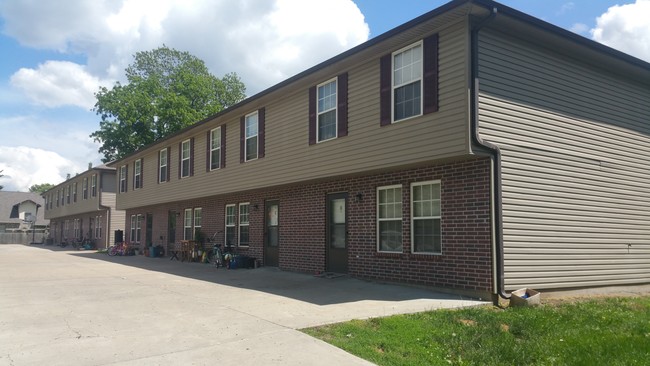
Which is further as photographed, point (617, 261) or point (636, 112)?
point (636, 112)

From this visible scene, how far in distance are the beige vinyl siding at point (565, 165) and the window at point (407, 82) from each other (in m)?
1.34

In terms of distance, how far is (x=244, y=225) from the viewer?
18125mm

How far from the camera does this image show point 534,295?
9.21 metres

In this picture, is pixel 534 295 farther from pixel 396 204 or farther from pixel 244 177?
pixel 244 177

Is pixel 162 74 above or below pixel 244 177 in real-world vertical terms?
above

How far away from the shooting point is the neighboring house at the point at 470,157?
9648 millimetres

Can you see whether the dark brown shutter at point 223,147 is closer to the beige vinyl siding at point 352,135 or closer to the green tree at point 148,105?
the beige vinyl siding at point 352,135

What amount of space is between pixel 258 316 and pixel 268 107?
346 inches

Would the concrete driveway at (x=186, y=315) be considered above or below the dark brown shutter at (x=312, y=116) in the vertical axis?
below

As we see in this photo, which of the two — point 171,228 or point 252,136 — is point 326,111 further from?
point 171,228

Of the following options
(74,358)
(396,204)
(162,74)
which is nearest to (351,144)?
Result: (396,204)

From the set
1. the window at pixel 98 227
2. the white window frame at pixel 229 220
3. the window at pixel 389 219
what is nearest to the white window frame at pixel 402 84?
the window at pixel 389 219

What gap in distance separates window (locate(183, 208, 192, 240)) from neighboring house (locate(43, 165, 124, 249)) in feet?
45.0

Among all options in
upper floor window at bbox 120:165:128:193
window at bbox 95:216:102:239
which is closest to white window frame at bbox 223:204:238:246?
upper floor window at bbox 120:165:128:193
